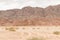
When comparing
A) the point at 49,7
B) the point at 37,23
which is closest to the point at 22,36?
the point at 37,23

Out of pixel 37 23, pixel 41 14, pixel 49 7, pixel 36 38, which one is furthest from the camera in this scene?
pixel 49 7

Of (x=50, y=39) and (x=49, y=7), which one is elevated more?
(x=49, y=7)

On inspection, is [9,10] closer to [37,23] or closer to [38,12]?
[38,12]

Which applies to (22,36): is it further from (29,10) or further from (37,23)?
(29,10)

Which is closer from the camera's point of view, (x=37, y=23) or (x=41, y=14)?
(x=37, y=23)

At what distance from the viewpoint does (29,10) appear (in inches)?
3819

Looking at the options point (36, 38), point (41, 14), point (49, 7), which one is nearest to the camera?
point (36, 38)

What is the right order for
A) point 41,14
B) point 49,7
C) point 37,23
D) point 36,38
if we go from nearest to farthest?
point 36,38 → point 37,23 → point 41,14 → point 49,7

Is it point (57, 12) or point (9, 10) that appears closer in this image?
point (57, 12)

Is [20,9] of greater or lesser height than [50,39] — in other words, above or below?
above

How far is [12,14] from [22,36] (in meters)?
78.4

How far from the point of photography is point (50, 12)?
92.9 metres

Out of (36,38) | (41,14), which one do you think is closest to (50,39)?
(36,38)

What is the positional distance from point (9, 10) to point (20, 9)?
4443mm
